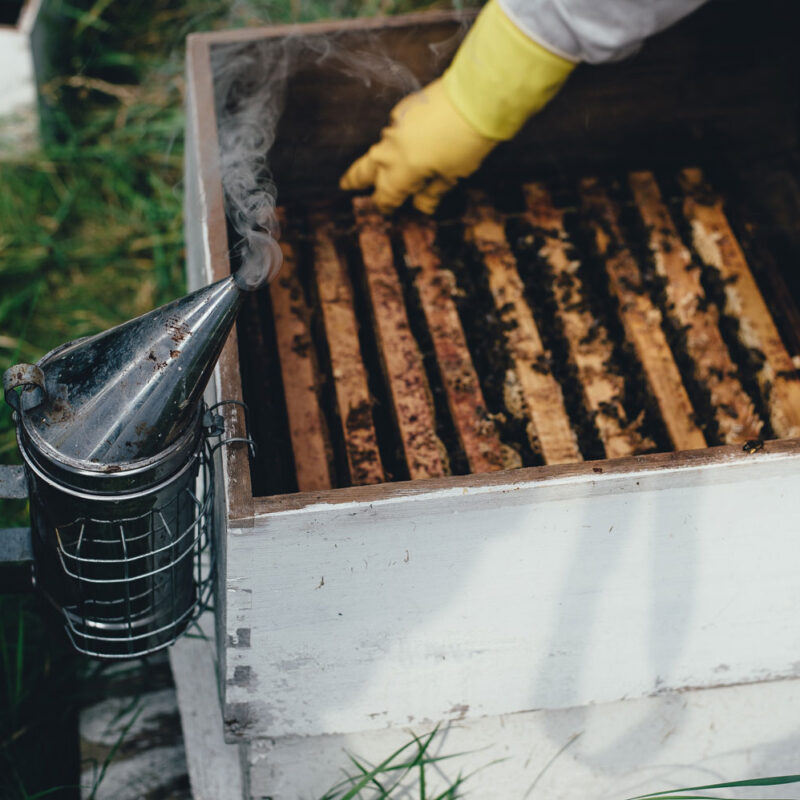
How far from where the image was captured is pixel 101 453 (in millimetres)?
1117

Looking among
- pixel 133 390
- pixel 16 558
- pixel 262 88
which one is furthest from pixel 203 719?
pixel 262 88

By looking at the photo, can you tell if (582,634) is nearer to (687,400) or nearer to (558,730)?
(558,730)

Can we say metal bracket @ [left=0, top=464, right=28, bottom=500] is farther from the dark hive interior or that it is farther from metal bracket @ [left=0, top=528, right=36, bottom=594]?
the dark hive interior

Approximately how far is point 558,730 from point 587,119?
148cm

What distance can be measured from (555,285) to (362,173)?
0.55 metres

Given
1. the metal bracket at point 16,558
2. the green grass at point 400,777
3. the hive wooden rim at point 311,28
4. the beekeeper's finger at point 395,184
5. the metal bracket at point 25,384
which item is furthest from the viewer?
the beekeeper's finger at point 395,184

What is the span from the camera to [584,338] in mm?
1927

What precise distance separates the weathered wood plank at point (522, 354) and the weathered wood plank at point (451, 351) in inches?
3.6

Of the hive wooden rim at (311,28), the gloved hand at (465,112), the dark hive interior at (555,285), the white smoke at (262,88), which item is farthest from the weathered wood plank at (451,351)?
the hive wooden rim at (311,28)

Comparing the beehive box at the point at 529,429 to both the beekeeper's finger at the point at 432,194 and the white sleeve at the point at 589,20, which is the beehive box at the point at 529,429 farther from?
the white sleeve at the point at 589,20

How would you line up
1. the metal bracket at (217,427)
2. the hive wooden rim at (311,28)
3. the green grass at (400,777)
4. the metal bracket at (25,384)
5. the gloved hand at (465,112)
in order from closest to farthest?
the metal bracket at (25,384)
the metal bracket at (217,427)
the green grass at (400,777)
the gloved hand at (465,112)
the hive wooden rim at (311,28)

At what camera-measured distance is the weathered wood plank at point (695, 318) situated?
1.85m

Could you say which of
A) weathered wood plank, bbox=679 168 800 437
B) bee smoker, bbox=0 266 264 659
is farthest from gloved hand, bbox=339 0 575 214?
bee smoker, bbox=0 266 264 659

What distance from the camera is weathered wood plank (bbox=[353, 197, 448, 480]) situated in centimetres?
174
